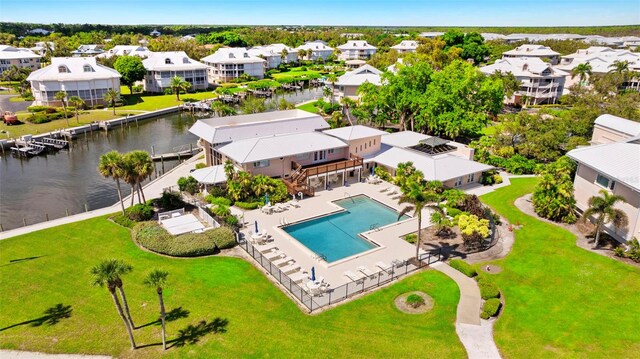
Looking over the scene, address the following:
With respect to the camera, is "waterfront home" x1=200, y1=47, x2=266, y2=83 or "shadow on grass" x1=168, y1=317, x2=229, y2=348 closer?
"shadow on grass" x1=168, y1=317, x2=229, y2=348

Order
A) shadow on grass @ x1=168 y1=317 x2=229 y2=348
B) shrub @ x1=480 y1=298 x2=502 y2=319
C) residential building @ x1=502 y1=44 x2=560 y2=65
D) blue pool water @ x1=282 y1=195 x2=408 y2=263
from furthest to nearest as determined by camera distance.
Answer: residential building @ x1=502 y1=44 x2=560 y2=65
blue pool water @ x1=282 y1=195 x2=408 y2=263
shrub @ x1=480 y1=298 x2=502 y2=319
shadow on grass @ x1=168 y1=317 x2=229 y2=348

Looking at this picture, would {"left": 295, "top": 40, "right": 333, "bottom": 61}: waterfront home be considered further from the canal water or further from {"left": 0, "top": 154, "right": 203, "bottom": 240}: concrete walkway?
{"left": 0, "top": 154, "right": 203, "bottom": 240}: concrete walkway

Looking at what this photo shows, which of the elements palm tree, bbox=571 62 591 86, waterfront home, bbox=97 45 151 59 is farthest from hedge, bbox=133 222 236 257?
waterfront home, bbox=97 45 151 59

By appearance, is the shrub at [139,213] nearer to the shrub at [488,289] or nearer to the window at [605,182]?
the shrub at [488,289]

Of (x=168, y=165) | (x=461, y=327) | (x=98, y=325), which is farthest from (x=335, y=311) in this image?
(x=168, y=165)

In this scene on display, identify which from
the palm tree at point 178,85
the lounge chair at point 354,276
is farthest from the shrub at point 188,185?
the palm tree at point 178,85

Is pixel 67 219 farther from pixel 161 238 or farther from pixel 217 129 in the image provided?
pixel 217 129
